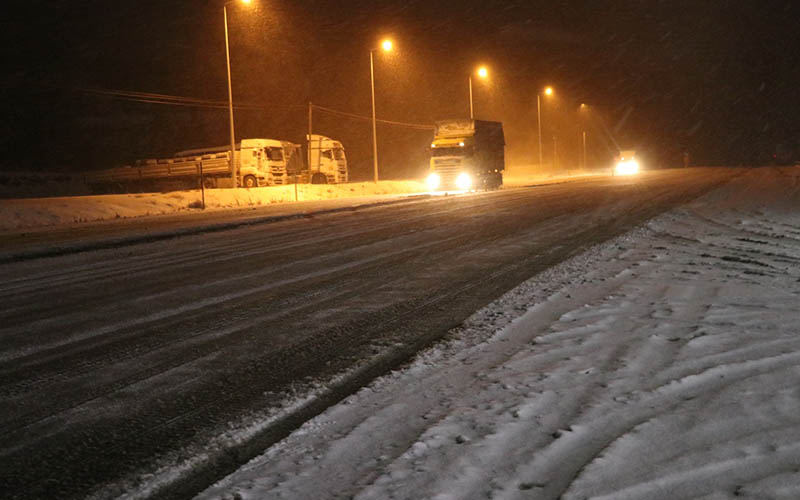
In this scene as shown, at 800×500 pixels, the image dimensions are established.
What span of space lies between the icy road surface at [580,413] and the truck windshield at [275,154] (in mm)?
38392

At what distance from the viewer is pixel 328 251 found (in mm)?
13398

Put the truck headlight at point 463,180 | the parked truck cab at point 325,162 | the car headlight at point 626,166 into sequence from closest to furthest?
the truck headlight at point 463,180 < the parked truck cab at point 325,162 < the car headlight at point 626,166

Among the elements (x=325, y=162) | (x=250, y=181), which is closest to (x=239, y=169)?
(x=250, y=181)

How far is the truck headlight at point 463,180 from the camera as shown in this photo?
3969cm

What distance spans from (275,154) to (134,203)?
17798mm

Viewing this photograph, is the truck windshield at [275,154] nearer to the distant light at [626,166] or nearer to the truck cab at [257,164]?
the truck cab at [257,164]

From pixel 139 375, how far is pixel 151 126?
113477mm

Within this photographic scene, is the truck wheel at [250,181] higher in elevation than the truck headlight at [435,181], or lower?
higher

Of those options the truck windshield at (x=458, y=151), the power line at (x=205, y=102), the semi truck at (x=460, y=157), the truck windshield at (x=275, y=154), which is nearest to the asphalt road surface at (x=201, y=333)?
the semi truck at (x=460, y=157)

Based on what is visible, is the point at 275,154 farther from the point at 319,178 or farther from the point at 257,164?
the point at 319,178

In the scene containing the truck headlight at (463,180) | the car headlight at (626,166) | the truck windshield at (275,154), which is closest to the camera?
the truck headlight at (463,180)

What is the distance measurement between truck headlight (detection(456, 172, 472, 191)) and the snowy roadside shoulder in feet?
11.4

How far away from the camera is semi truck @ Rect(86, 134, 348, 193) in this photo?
4422cm

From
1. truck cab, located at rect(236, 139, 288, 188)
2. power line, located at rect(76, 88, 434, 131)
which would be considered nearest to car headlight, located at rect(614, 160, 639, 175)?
power line, located at rect(76, 88, 434, 131)
